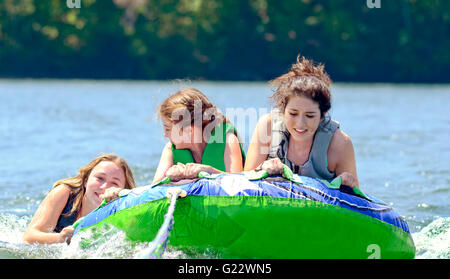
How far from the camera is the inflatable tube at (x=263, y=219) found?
3.74m

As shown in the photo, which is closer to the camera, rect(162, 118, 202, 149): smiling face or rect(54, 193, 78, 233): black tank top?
rect(162, 118, 202, 149): smiling face

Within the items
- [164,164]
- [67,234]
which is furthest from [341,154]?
[67,234]

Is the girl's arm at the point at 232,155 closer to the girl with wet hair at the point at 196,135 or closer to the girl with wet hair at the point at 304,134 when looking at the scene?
the girl with wet hair at the point at 196,135

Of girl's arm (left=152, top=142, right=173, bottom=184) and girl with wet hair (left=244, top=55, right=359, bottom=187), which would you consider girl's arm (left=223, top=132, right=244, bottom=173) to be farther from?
girl's arm (left=152, top=142, right=173, bottom=184)

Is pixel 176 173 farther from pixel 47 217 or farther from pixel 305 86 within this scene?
pixel 47 217

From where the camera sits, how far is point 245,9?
37.5 m

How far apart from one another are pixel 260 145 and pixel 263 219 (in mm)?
625

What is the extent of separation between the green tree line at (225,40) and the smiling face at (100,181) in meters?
29.4

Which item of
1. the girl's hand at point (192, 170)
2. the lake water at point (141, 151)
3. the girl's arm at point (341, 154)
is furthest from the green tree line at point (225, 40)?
the girl's hand at point (192, 170)

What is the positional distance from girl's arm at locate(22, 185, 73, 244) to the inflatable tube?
824mm

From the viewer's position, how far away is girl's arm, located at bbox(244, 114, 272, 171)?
424 cm

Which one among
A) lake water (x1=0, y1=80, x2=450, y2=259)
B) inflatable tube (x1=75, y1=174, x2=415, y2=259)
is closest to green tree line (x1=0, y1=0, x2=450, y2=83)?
lake water (x1=0, y1=80, x2=450, y2=259)
